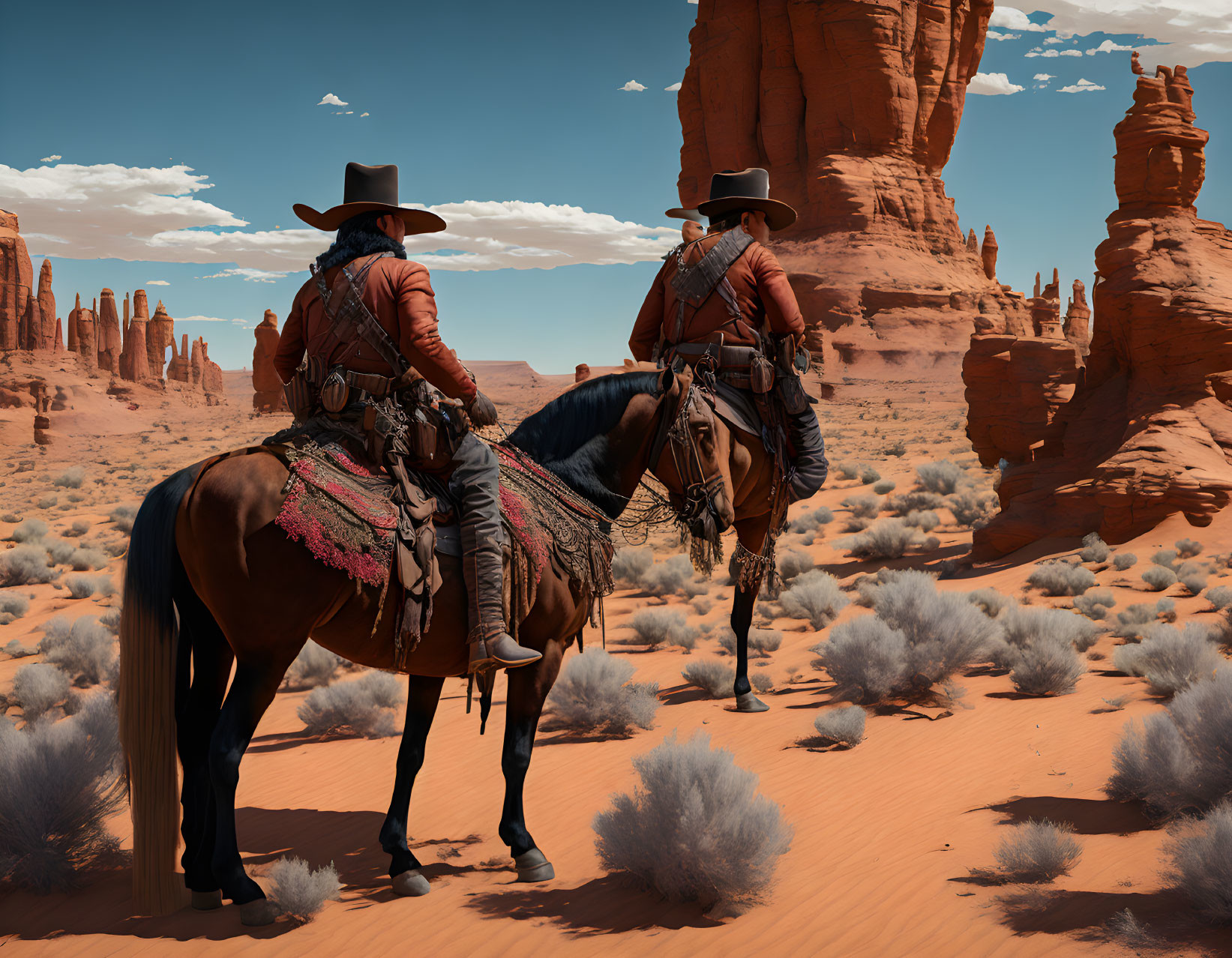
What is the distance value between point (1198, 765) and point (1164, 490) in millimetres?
9843

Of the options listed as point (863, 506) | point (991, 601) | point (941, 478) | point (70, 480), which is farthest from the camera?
point (70, 480)

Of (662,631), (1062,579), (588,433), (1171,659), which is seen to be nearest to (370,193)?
(588,433)

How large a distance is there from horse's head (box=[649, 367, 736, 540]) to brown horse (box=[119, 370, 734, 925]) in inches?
0.5

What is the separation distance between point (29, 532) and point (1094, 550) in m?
21.2

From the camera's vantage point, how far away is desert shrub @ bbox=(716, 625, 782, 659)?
9.87 m

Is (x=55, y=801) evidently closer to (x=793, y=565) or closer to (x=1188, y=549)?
(x=793, y=565)

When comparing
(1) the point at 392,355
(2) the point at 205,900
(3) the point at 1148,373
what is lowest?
(2) the point at 205,900

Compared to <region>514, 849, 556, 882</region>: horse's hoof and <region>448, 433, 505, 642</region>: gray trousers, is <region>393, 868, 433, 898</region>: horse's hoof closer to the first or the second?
<region>514, 849, 556, 882</region>: horse's hoof

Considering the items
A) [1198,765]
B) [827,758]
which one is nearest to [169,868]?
[827,758]

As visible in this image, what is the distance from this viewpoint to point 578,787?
6.00m

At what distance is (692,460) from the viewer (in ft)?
15.5

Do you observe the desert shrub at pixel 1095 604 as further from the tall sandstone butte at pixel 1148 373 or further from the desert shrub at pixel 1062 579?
the tall sandstone butte at pixel 1148 373

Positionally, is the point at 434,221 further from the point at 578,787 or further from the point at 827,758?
the point at 827,758

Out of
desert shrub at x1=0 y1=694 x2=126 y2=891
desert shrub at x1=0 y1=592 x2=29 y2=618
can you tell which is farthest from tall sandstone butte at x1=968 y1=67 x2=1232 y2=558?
desert shrub at x1=0 y1=592 x2=29 y2=618
